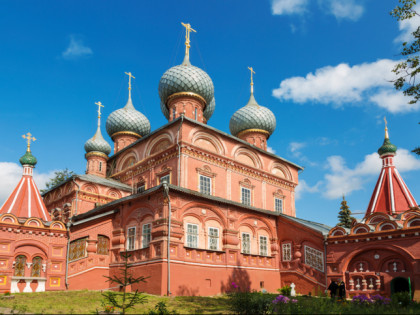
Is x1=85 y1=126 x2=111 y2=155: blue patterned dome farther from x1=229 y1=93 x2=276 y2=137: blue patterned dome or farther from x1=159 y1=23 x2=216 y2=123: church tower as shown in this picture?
x1=229 y1=93 x2=276 y2=137: blue patterned dome

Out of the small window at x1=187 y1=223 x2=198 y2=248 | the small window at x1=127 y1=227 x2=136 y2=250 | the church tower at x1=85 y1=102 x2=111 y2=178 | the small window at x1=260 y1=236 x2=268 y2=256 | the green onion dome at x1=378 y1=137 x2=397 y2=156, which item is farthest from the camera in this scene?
the church tower at x1=85 y1=102 x2=111 y2=178

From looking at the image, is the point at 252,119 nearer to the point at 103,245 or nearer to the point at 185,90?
the point at 185,90

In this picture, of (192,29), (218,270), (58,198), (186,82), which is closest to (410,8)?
(218,270)

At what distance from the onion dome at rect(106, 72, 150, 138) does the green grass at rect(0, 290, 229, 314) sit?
14622 mm

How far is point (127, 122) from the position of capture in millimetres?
25562

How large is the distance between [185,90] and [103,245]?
9362mm

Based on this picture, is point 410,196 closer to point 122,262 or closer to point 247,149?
point 247,149

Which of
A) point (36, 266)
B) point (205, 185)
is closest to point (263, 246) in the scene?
point (205, 185)

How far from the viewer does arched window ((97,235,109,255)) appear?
1574 cm

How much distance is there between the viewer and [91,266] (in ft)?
50.2

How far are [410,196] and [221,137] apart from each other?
9.03m

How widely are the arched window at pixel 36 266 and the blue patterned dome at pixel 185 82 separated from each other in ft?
35.2

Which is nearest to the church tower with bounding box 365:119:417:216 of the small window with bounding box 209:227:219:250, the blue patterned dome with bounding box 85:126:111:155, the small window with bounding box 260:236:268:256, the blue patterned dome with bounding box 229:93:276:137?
the small window with bounding box 260:236:268:256

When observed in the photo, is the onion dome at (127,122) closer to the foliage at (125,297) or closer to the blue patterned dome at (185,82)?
the blue patterned dome at (185,82)
